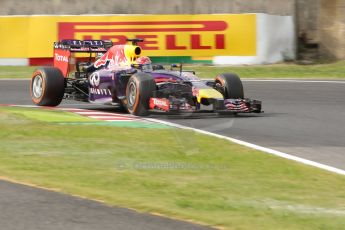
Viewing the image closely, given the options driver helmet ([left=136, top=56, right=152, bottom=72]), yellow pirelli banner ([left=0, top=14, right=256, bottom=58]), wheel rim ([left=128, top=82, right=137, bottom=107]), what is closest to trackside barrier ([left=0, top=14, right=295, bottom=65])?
yellow pirelli banner ([left=0, top=14, right=256, bottom=58])

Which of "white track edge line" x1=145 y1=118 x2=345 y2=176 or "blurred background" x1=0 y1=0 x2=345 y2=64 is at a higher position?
"blurred background" x1=0 y1=0 x2=345 y2=64

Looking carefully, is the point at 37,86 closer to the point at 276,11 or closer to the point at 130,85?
the point at 130,85

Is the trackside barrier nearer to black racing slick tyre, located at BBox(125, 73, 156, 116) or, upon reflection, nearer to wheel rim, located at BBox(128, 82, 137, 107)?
wheel rim, located at BBox(128, 82, 137, 107)

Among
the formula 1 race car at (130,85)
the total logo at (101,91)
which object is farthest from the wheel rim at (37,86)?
the total logo at (101,91)

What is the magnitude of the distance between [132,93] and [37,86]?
8.35ft

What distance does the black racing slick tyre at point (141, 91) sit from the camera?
13.4m

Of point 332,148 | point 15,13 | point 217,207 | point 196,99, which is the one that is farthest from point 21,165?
point 15,13

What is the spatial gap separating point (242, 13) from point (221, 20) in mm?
1165

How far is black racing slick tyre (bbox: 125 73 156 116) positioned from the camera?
13.4 m

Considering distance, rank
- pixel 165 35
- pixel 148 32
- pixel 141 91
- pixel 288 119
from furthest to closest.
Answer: pixel 148 32 < pixel 165 35 < pixel 288 119 < pixel 141 91

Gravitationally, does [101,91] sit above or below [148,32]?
below

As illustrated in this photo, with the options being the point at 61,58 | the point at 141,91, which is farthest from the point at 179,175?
the point at 61,58

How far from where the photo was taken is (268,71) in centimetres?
2311

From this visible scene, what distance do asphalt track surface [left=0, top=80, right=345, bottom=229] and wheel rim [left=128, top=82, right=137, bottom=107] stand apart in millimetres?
461
